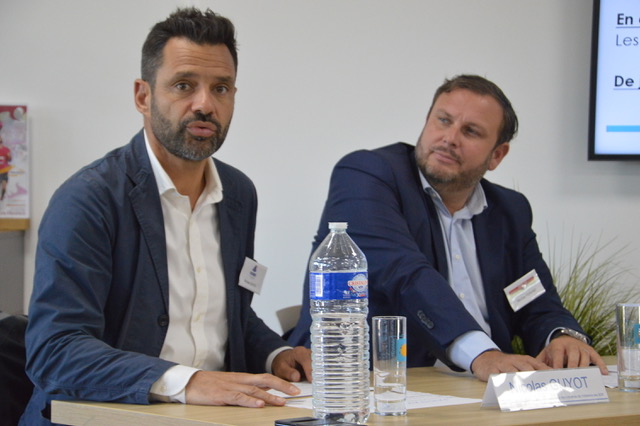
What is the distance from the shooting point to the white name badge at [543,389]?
182 cm

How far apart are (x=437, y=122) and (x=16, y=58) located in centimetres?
221

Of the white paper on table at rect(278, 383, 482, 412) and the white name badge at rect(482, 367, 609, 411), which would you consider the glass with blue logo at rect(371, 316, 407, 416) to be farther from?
the white name badge at rect(482, 367, 609, 411)

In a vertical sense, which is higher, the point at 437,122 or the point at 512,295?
the point at 437,122

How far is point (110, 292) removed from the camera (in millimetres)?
2152

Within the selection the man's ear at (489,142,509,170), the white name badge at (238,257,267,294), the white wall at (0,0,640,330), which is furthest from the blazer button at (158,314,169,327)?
the white wall at (0,0,640,330)

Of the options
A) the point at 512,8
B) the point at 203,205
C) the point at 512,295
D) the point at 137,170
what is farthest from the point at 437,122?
the point at 512,8

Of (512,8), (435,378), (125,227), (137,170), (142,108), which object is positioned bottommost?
(435,378)

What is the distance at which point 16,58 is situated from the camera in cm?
424

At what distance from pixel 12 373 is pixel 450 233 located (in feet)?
4.88

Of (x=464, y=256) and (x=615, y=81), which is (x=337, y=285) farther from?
(x=615, y=81)

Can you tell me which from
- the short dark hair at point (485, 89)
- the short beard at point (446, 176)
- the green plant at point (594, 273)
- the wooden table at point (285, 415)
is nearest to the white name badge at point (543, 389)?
the wooden table at point (285, 415)

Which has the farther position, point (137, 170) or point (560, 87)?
point (560, 87)

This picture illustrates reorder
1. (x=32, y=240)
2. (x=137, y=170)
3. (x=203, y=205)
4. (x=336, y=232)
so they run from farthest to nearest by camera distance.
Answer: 1. (x=32, y=240)
2. (x=203, y=205)
3. (x=137, y=170)
4. (x=336, y=232)

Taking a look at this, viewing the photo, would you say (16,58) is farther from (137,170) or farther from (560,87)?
(560,87)
